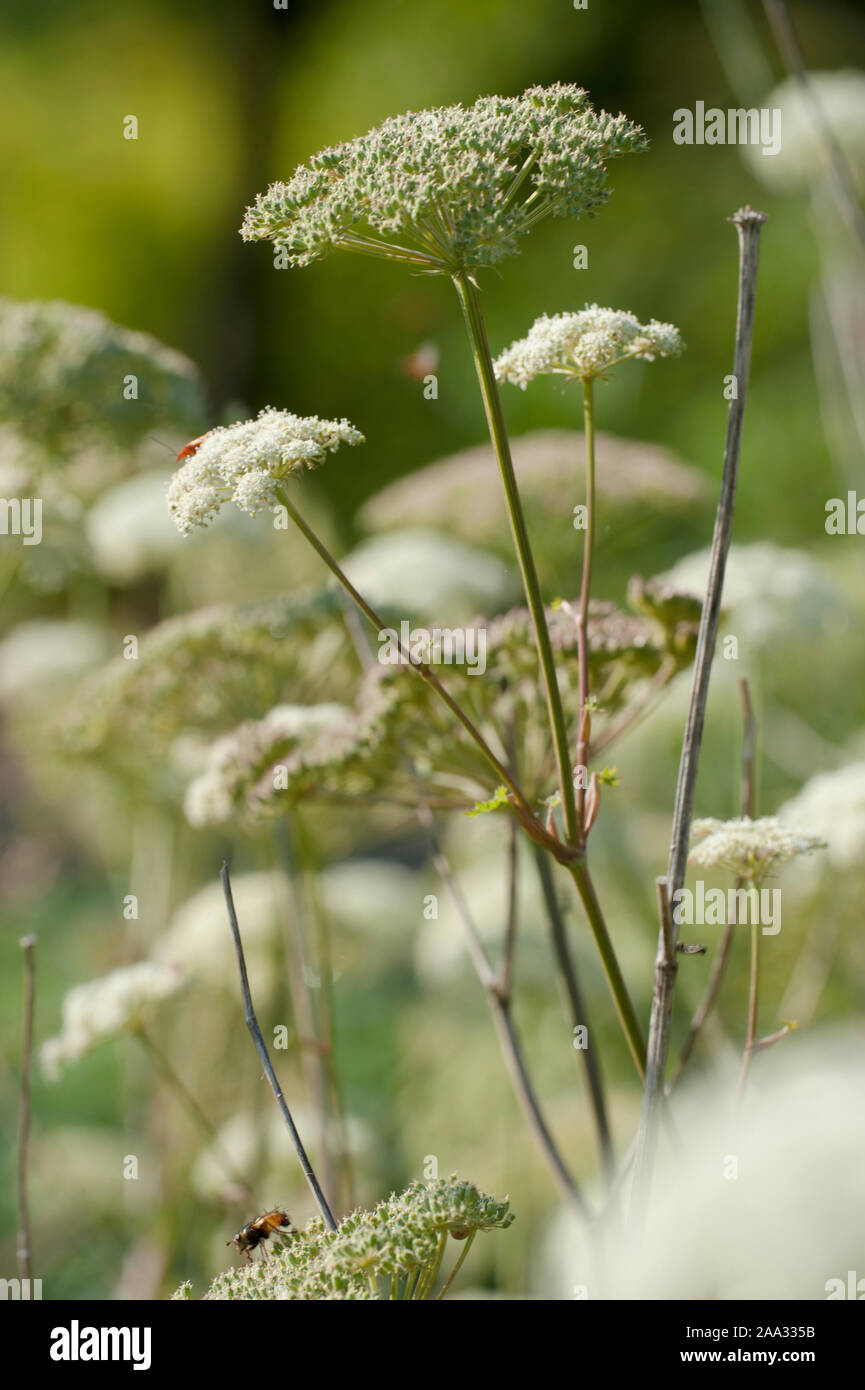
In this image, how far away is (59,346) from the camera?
4.32 ft

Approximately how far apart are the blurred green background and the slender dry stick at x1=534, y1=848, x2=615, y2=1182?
0.95 feet

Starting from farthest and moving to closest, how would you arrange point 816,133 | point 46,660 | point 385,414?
1. point 385,414
2. point 46,660
3. point 816,133

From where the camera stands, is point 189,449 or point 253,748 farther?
point 253,748

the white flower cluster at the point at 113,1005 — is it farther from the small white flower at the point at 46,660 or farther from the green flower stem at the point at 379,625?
the small white flower at the point at 46,660

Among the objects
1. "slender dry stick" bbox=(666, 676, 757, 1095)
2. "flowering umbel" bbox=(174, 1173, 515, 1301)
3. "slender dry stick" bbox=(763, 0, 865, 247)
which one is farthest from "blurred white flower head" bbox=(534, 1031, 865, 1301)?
"slender dry stick" bbox=(763, 0, 865, 247)

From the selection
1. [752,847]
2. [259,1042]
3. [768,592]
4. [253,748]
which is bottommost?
[259,1042]

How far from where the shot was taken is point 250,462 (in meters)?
0.59

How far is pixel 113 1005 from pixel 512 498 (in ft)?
2.30

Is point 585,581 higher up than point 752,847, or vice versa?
point 585,581

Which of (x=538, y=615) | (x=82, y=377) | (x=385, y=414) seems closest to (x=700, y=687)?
(x=538, y=615)

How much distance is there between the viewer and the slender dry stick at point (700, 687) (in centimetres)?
60

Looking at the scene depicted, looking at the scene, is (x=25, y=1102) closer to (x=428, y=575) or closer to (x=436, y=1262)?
(x=436, y=1262)

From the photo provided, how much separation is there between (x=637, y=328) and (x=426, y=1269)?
509 millimetres

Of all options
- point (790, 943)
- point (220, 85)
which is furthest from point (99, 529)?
point (220, 85)
